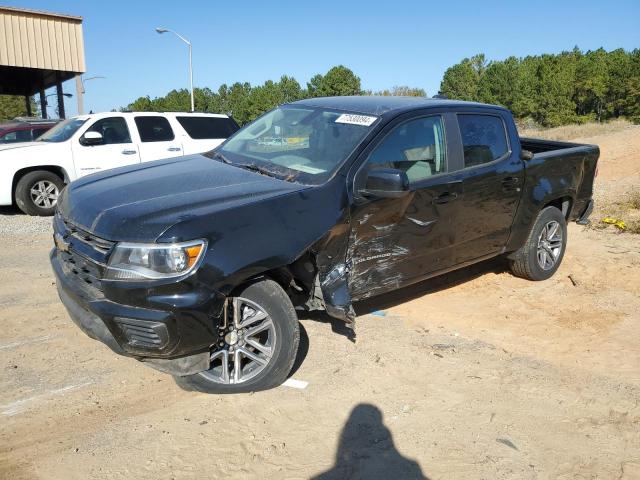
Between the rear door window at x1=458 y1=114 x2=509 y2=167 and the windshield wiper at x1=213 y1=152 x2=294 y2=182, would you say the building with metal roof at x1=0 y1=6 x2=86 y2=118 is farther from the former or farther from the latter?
the rear door window at x1=458 y1=114 x2=509 y2=167

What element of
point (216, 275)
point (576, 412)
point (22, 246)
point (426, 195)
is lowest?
point (576, 412)

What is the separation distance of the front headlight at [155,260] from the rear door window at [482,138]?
8.72 feet

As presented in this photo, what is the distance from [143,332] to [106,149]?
734 centimetres

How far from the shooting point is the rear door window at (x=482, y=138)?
4874 mm

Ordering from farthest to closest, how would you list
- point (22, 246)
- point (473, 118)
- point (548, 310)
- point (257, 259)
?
point (22, 246), point (548, 310), point (473, 118), point (257, 259)

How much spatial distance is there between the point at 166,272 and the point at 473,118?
320cm

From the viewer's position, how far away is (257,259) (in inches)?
131

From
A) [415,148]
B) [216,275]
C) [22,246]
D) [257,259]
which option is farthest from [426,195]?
[22,246]

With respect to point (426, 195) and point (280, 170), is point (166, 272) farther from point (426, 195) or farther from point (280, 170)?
point (426, 195)

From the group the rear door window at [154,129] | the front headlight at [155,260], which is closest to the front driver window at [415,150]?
the front headlight at [155,260]

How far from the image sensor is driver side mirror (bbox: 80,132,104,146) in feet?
30.4

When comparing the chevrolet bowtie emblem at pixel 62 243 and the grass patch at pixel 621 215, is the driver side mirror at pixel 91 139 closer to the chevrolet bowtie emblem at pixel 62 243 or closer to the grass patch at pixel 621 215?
the chevrolet bowtie emblem at pixel 62 243

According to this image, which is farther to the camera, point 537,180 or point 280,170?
point 537,180

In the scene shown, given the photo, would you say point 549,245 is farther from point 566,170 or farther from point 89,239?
point 89,239
